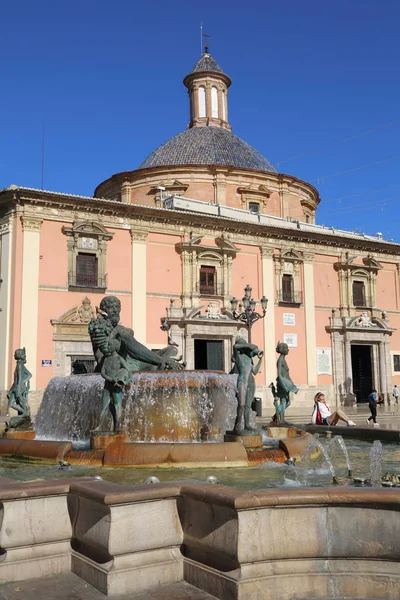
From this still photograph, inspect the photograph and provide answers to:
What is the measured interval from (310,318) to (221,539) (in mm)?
23994

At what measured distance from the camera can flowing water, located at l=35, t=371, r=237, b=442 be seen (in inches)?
312

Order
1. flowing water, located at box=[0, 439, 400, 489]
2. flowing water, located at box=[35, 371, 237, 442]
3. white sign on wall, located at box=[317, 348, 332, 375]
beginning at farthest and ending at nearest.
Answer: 1. white sign on wall, located at box=[317, 348, 332, 375]
2. flowing water, located at box=[35, 371, 237, 442]
3. flowing water, located at box=[0, 439, 400, 489]

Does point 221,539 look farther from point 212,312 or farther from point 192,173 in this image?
point 192,173

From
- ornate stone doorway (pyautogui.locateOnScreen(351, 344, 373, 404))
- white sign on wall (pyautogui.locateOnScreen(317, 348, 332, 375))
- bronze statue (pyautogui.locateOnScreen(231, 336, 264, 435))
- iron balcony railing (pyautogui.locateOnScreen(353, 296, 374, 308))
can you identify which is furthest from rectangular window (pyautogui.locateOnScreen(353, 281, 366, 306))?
bronze statue (pyautogui.locateOnScreen(231, 336, 264, 435))

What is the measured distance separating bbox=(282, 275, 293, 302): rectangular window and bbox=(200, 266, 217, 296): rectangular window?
345 cm

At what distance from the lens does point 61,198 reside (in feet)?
71.6

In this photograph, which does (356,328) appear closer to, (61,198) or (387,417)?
(387,417)

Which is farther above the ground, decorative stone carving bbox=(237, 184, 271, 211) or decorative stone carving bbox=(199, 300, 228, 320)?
decorative stone carving bbox=(237, 184, 271, 211)

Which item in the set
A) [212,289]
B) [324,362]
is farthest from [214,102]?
[324,362]

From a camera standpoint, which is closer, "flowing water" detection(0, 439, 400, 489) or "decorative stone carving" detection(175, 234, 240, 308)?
"flowing water" detection(0, 439, 400, 489)

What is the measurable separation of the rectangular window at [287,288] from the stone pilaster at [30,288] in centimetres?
1087

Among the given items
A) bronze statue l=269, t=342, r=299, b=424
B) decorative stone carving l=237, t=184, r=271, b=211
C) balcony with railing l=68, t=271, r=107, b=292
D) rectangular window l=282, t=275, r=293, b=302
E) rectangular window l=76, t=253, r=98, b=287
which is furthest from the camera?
decorative stone carving l=237, t=184, r=271, b=211

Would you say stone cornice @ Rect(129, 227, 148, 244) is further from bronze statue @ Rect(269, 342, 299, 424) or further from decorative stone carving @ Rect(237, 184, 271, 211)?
bronze statue @ Rect(269, 342, 299, 424)

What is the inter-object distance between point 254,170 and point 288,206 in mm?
2550
